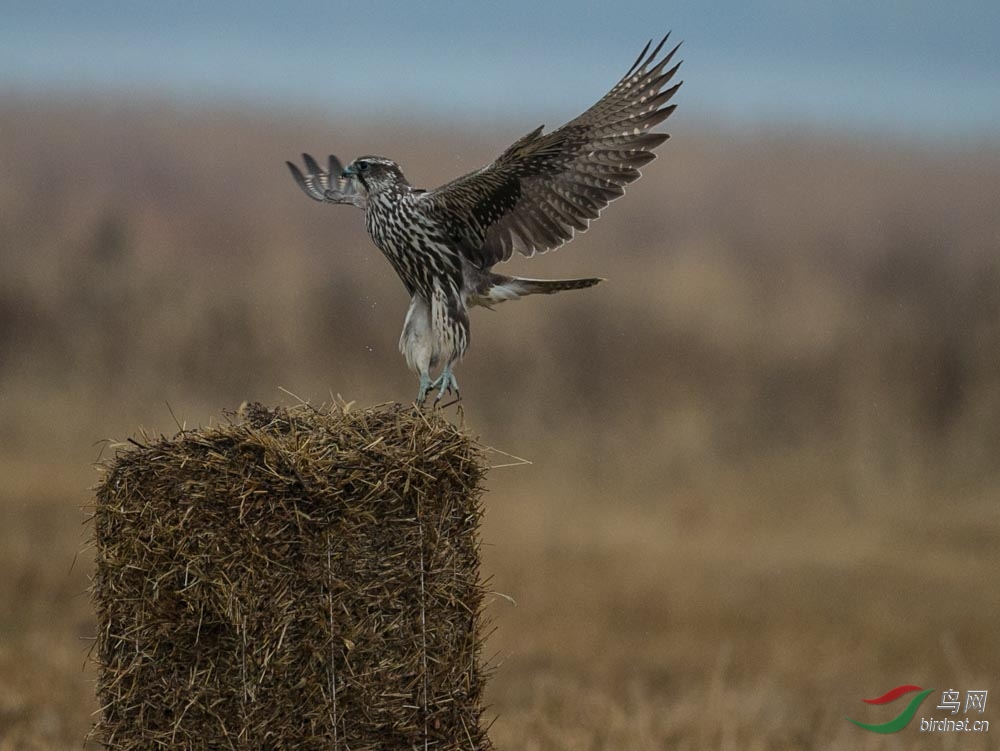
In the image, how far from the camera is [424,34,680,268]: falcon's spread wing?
5.02 m

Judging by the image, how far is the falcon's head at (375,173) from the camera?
5.14m

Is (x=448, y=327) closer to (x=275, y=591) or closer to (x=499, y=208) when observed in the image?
(x=499, y=208)

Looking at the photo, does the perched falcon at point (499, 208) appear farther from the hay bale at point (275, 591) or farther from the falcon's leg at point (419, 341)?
the hay bale at point (275, 591)

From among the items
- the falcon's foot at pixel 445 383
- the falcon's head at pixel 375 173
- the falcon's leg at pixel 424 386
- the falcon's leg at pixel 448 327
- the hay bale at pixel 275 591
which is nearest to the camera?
the hay bale at pixel 275 591

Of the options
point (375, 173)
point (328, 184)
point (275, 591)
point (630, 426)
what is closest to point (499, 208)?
point (375, 173)

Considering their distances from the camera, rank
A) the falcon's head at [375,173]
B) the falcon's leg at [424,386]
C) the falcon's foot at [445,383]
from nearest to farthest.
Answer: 1. the falcon's leg at [424,386]
2. the falcon's foot at [445,383]
3. the falcon's head at [375,173]

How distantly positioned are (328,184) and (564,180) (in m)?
1.23

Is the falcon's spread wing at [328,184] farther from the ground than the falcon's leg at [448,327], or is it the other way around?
the falcon's spread wing at [328,184]

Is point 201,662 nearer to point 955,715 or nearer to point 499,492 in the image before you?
point 955,715

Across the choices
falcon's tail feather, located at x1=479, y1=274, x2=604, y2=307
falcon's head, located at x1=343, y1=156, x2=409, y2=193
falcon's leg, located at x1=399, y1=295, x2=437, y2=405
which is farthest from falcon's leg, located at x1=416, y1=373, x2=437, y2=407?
falcon's head, located at x1=343, y1=156, x2=409, y2=193

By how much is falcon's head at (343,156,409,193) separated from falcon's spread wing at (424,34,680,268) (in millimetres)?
174

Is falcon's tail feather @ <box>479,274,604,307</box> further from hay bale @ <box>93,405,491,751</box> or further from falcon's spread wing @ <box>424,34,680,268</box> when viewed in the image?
hay bale @ <box>93,405,491,751</box>

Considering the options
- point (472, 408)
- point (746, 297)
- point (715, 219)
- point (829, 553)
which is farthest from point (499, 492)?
point (715, 219)

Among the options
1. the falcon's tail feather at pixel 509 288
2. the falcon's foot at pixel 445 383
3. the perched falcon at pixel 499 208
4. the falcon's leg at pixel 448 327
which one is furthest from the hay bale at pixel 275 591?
the falcon's tail feather at pixel 509 288
